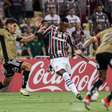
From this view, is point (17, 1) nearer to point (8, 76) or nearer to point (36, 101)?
point (8, 76)

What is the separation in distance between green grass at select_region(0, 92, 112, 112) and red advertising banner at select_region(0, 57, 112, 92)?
81 cm

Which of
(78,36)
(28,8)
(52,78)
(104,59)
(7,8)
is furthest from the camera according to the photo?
(28,8)

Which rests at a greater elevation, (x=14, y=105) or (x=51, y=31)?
(x=51, y=31)

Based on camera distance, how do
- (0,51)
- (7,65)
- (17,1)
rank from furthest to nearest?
1. (17,1)
2. (0,51)
3. (7,65)

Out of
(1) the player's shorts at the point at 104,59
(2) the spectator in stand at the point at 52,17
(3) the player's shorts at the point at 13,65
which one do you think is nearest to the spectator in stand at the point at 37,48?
(2) the spectator in stand at the point at 52,17

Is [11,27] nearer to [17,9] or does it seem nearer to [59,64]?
[59,64]

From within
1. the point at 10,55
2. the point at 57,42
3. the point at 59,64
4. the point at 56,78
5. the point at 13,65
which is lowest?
the point at 56,78

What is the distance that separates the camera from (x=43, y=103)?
14.8 m

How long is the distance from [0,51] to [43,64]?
4.51ft

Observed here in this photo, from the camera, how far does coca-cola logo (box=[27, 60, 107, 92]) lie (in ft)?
61.9

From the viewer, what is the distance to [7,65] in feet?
55.8

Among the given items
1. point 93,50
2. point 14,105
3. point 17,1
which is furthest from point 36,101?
point 17,1

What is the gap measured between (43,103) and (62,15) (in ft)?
29.5

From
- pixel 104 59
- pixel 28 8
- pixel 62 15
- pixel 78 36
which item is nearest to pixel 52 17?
pixel 62 15
